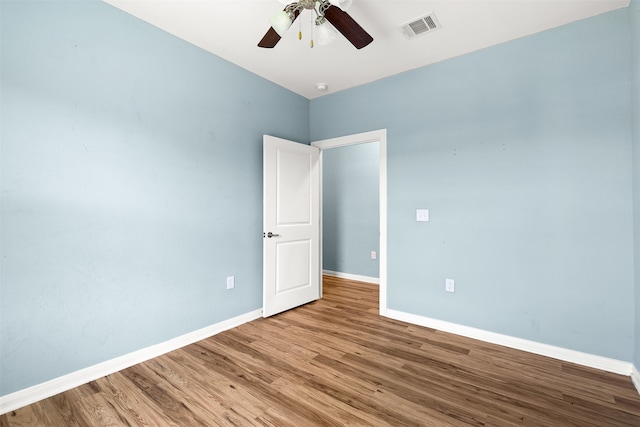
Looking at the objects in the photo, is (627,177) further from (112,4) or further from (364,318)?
(112,4)

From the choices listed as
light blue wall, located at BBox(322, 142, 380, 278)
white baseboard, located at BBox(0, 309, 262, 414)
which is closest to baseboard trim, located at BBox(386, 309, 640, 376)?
light blue wall, located at BBox(322, 142, 380, 278)

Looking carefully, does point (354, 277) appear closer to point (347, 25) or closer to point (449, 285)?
point (449, 285)

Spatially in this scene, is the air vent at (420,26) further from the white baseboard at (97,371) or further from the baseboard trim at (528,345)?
the white baseboard at (97,371)

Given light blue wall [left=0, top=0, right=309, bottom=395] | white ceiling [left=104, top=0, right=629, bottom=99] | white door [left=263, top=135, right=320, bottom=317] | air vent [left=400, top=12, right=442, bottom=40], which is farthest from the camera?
white door [left=263, top=135, right=320, bottom=317]

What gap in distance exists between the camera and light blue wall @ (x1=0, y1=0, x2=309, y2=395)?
1.66 meters

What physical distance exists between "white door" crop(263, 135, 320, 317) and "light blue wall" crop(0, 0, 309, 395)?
0.28 m

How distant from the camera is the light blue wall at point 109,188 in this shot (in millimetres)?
1659

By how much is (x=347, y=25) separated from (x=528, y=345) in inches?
111

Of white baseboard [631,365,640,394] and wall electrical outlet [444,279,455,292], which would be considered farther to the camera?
wall electrical outlet [444,279,455,292]

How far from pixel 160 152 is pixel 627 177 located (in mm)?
3547

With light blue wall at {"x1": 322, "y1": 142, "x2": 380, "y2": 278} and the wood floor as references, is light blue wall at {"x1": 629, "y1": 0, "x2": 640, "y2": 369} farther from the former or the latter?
light blue wall at {"x1": 322, "y1": 142, "x2": 380, "y2": 278}

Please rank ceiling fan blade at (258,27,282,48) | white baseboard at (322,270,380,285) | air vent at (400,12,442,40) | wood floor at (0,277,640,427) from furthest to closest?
1. white baseboard at (322,270,380,285)
2. air vent at (400,12,442,40)
3. ceiling fan blade at (258,27,282,48)
4. wood floor at (0,277,640,427)

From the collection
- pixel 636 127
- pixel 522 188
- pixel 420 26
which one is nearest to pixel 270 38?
pixel 420 26

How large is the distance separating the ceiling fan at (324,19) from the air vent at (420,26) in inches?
25.9
